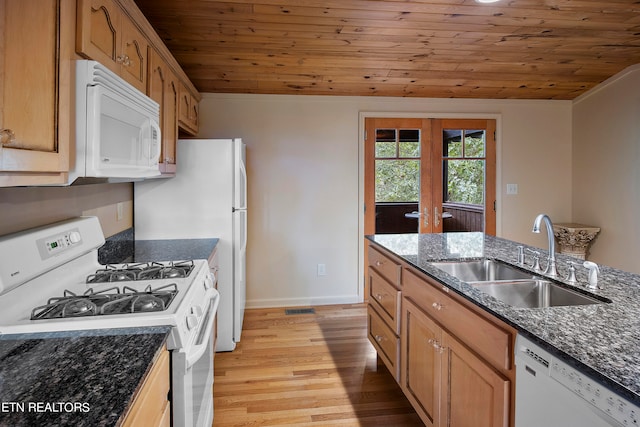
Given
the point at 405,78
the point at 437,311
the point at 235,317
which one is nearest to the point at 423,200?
the point at 405,78

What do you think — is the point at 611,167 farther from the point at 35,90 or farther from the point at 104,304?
the point at 35,90

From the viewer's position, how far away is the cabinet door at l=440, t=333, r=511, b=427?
1188mm

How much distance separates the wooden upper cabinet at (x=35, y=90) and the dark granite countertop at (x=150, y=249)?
110 cm

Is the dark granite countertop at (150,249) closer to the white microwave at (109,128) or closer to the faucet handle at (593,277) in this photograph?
the white microwave at (109,128)

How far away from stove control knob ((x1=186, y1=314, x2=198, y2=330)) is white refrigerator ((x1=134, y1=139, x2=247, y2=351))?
1.56 m

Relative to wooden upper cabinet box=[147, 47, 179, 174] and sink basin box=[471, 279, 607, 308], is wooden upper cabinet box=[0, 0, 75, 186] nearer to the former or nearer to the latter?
wooden upper cabinet box=[147, 47, 179, 174]

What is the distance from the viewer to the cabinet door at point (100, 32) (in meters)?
1.22

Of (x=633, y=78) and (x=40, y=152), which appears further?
(x=633, y=78)

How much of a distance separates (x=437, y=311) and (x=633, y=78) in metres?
3.43

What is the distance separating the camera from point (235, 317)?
290 cm

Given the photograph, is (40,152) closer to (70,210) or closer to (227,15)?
(70,210)

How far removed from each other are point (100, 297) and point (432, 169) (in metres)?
3.42

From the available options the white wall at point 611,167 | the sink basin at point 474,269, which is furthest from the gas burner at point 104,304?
the white wall at point 611,167

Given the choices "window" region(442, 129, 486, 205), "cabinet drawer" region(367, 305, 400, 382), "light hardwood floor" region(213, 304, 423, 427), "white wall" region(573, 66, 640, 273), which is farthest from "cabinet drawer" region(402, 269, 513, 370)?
"white wall" region(573, 66, 640, 273)
